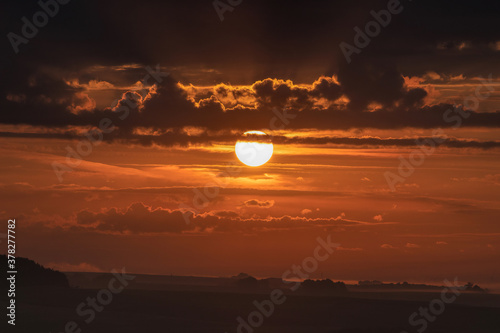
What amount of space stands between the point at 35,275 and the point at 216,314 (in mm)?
19506

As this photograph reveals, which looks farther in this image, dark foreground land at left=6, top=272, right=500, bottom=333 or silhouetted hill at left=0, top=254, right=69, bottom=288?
silhouetted hill at left=0, top=254, right=69, bottom=288

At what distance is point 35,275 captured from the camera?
221 feet

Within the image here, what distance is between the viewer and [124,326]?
48.3 meters

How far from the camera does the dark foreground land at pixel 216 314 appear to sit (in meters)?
48.7

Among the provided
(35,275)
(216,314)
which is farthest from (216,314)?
(35,275)

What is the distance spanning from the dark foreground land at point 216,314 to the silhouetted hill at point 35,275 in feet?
23.3

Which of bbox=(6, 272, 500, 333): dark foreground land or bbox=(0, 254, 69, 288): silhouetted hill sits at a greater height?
bbox=(0, 254, 69, 288): silhouetted hill

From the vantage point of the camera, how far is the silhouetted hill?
65938 mm

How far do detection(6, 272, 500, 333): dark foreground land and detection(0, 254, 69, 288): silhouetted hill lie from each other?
279 inches

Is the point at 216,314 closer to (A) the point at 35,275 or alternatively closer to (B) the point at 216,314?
(B) the point at 216,314

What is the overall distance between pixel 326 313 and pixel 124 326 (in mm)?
16526

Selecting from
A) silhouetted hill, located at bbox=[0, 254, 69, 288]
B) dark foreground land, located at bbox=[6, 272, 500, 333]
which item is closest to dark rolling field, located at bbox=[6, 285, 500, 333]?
dark foreground land, located at bbox=[6, 272, 500, 333]

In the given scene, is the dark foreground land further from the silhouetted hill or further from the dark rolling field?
the silhouetted hill

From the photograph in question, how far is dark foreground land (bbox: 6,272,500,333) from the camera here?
A: 4872 cm
